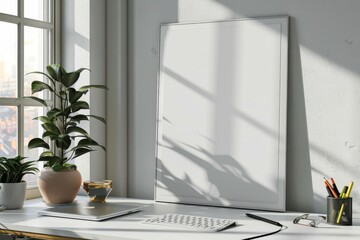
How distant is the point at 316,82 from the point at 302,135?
0.83 feet

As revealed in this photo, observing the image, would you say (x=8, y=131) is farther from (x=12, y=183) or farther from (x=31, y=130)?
(x=12, y=183)

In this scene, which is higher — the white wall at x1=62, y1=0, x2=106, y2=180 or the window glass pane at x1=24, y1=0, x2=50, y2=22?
the window glass pane at x1=24, y1=0, x2=50, y2=22

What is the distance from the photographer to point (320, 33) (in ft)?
8.46

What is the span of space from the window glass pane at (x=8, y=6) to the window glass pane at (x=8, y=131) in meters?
0.49

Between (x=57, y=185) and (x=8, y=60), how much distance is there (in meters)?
0.71

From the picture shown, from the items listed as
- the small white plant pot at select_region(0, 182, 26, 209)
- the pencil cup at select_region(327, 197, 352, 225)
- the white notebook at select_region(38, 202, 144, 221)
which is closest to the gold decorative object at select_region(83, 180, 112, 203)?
the white notebook at select_region(38, 202, 144, 221)

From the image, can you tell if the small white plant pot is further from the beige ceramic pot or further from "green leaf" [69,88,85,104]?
"green leaf" [69,88,85,104]

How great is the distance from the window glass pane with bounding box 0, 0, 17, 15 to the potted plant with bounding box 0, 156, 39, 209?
30.1 inches

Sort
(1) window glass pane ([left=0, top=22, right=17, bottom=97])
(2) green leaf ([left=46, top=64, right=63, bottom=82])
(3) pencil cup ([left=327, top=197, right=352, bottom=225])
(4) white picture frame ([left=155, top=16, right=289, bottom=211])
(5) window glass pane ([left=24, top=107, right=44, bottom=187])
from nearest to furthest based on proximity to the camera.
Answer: (3) pencil cup ([left=327, top=197, right=352, bottom=225]), (4) white picture frame ([left=155, top=16, right=289, bottom=211]), (2) green leaf ([left=46, top=64, right=63, bottom=82]), (1) window glass pane ([left=0, top=22, right=17, bottom=97]), (5) window glass pane ([left=24, top=107, right=44, bottom=187])

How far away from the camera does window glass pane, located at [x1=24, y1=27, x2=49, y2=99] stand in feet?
9.80

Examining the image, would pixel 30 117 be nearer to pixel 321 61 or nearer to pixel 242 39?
pixel 242 39

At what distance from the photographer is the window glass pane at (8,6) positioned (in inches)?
111

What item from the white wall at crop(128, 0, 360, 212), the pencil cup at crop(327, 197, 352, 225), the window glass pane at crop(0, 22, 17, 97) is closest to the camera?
the pencil cup at crop(327, 197, 352, 225)

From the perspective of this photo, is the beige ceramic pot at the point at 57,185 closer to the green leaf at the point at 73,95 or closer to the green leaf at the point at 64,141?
the green leaf at the point at 64,141
